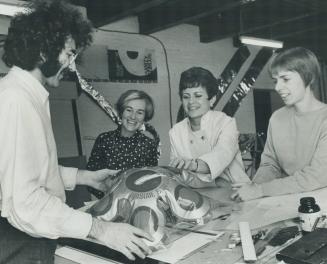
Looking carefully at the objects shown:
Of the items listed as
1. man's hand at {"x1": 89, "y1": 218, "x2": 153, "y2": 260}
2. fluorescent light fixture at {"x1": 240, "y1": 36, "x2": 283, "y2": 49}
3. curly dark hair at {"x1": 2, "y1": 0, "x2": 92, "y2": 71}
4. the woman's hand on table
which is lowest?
man's hand at {"x1": 89, "y1": 218, "x2": 153, "y2": 260}

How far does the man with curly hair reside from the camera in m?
1.06

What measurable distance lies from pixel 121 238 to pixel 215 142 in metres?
1.24

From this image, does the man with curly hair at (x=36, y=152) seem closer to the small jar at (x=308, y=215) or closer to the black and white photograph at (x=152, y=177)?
the black and white photograph at (x=152, y=177)

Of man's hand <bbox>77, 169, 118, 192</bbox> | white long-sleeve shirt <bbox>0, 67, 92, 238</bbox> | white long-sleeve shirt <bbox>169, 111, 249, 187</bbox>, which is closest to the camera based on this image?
white long-sleeve shirt <bbox>0, 67, 92, 238</bbox>

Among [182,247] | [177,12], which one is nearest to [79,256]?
[182,247]

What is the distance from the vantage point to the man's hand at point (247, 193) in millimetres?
1714

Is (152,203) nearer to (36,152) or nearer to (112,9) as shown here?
(36,152)

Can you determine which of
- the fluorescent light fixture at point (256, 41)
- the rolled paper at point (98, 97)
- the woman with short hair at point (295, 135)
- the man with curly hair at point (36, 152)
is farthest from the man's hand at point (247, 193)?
the fluorescent light fixture at point (256, 41)

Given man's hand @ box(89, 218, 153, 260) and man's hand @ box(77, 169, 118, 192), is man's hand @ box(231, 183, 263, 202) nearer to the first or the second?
man's hand @ box(77, 169, 118, 192)

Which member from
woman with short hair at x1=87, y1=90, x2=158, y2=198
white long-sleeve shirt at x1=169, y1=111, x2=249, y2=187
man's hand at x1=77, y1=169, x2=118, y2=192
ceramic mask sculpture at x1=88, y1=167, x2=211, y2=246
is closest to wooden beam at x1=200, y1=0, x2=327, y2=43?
woman with short hair at x1=87, y1=90, x2=158, y2=198

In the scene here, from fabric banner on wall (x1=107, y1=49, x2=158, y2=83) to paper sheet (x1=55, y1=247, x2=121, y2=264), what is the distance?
420cm

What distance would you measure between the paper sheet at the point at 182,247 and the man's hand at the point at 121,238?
5 centimetres

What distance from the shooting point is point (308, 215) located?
1.20 meters

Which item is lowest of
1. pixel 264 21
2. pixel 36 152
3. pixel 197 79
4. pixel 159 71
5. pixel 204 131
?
pixel 204 131
